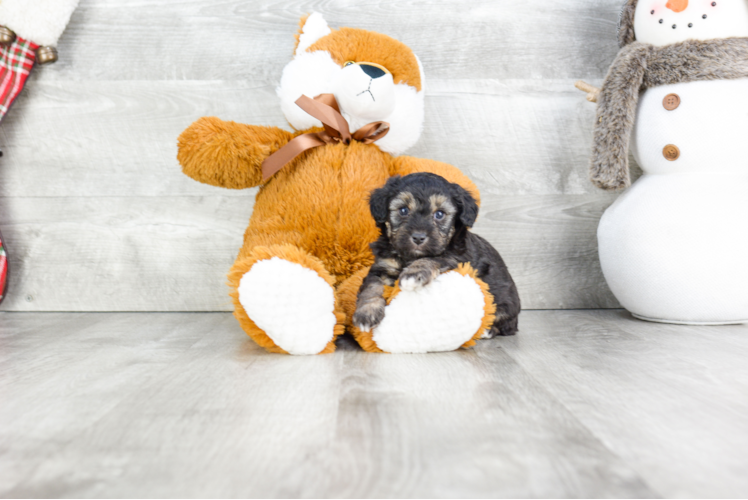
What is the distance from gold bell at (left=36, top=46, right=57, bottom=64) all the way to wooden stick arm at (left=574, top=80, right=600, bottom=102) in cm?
174

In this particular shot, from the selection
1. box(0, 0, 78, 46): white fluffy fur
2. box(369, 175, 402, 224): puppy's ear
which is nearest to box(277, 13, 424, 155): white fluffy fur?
box(369, 175, 402, 224): puppy's ear

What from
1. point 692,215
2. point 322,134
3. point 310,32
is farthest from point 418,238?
point 692,215

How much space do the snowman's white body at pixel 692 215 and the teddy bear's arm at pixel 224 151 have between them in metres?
1.08

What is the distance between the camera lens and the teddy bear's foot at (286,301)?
123cm

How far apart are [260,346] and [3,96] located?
1.23 m

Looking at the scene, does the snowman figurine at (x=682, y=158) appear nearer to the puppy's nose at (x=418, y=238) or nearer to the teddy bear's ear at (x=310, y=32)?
the puppy's nose at (x=418, y=238)

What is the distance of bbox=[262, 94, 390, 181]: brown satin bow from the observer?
4.72 ft

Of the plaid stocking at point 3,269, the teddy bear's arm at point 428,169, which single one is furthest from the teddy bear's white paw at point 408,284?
the plaid stocking at point 3,269

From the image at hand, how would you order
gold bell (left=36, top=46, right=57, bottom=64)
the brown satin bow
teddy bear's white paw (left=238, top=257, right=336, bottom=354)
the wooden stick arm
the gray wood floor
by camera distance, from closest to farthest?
1. the gray wood floor
2. teddy bear's white paw (left=238, top=257, right=336, bottom=354)
3. the brown satin bow
4. the wooden stick arm
5. gold bell (left=36, top=46, right=57, bottom=64)

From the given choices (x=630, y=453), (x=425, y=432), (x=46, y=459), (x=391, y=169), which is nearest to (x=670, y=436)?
(x=630, y=453)

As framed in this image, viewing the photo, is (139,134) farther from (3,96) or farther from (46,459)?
(46,459)

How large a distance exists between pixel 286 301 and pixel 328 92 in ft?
1.99

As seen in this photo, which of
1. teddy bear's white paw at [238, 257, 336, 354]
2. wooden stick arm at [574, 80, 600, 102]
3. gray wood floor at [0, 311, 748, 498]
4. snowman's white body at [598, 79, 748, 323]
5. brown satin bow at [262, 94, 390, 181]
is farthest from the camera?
wooden stick arm at [574, 80, 600, 102]

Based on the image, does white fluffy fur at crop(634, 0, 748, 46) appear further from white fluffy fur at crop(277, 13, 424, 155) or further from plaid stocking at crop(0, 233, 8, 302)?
plaid stocking at crop(0, 233, 8, 302)
